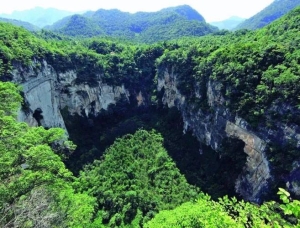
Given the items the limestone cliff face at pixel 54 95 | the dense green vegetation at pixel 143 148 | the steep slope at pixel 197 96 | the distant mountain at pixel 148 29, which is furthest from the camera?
the distant mountain at pixel 148 29

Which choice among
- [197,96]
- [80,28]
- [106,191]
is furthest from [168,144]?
[80,28]

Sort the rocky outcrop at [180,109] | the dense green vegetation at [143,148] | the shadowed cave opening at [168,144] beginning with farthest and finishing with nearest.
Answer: the shadowed cave opening at [168,144]
the rocky outcrop at [180,109]
the dense green vegetation at [143,148]

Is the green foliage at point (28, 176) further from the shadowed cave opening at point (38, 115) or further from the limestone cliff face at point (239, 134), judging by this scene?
the shadowed cave opening at point (38, 115)

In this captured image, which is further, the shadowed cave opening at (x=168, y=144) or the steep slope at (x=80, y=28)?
the steep slope at (x=80, y=28)

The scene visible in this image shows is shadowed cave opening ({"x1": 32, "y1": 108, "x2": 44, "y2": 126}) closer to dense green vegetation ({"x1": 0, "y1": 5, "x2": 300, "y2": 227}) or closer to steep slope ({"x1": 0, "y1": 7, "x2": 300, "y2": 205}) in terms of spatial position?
steep slope ({"x1": 0, "y1": 7, "x2": 300, "y2": 205})

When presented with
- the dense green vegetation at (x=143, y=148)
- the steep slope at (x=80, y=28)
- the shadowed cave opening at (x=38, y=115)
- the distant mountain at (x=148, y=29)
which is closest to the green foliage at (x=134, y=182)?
the dense green vegetation at (x=143, y=148)

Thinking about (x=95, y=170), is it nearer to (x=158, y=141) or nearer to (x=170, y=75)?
(x=158, y=141)

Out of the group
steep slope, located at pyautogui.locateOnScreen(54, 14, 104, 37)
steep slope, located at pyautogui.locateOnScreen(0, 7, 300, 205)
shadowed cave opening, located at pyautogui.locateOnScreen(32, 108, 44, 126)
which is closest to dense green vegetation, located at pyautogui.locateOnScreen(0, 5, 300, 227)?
steep slope, located at pyautogui.locateOnScreen(0, 7, 300, 205)

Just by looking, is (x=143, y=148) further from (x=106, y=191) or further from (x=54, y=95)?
(x=54, y=95)

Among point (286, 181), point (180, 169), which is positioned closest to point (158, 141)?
point (180, 169)
